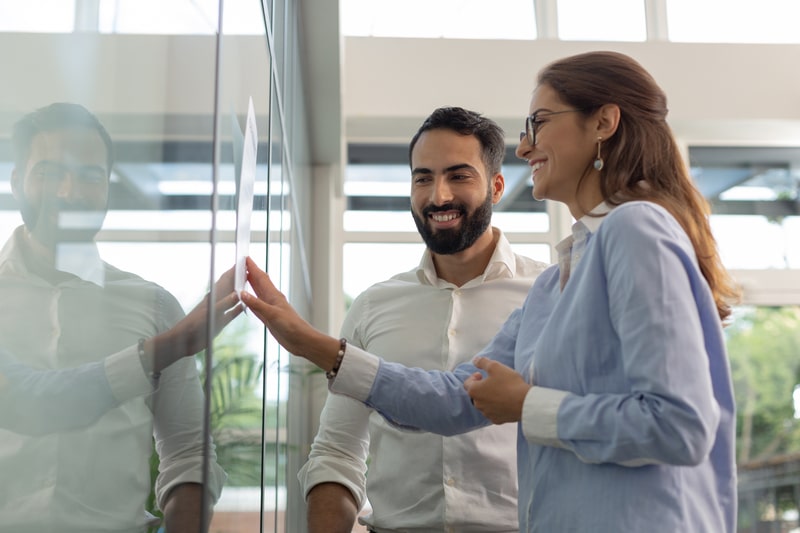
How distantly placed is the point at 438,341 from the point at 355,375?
1.99 feet

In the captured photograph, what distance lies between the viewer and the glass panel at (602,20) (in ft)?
20.6

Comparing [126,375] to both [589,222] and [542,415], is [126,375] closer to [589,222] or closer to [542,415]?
[542,415]

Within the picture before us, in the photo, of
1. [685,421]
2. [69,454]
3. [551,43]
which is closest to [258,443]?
[685,421]

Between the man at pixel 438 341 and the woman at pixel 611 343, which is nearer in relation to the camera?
the woman at pixel 611 343

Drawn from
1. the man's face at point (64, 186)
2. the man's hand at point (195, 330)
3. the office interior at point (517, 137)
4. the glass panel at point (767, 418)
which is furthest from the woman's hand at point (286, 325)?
the glass panel at point (767, 418)

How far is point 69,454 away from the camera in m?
0.44

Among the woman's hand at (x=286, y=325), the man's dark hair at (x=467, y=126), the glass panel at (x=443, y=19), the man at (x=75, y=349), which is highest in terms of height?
the glass panel at (x=443, y=19)

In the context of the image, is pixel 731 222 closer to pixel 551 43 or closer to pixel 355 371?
pixel 551 43

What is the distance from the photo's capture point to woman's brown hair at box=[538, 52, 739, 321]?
1.20 m

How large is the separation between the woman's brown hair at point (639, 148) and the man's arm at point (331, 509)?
102 cm

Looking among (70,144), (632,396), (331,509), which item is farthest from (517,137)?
(70,144)

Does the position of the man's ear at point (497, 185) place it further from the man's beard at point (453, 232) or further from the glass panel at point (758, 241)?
the glass panel at point (758, 241)

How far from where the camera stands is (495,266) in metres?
2.11

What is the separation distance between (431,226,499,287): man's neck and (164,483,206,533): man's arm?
1.37 m
